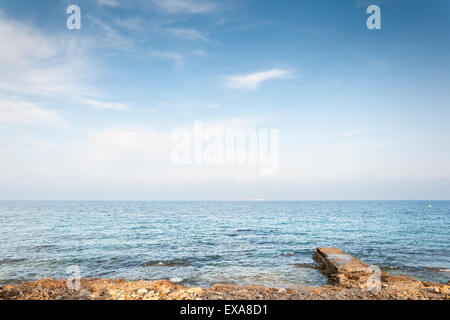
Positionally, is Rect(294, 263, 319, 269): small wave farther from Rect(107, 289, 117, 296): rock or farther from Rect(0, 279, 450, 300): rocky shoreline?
Rect(107, 289, 117, 296): rock

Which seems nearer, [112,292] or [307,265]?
[112,292]

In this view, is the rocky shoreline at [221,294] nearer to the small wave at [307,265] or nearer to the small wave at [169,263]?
the small wave at [307,265]

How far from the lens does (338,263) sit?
13.5 metres

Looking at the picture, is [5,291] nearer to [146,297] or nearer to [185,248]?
[146,297]

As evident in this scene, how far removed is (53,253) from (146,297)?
1517cm

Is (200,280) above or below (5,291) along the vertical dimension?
below

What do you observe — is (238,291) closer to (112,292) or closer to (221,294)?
(221,294)

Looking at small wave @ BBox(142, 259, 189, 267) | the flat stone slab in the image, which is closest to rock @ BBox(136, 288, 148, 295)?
small wave @ BBox(142, 259, 189, 267)

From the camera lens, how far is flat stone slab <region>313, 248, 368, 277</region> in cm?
1257

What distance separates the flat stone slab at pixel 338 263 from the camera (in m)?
12.6

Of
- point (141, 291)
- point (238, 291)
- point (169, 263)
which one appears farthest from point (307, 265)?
point (141, 291)
